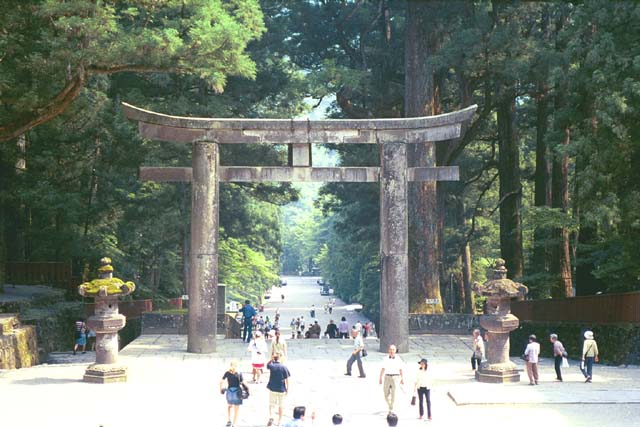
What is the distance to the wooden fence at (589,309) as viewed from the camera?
2492 cm

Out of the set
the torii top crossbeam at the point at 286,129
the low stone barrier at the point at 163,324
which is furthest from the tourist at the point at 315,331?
the torii top crossbeam at the point at 286,129

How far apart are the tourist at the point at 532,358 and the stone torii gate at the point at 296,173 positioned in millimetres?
5283

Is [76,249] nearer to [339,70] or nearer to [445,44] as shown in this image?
[339,70]

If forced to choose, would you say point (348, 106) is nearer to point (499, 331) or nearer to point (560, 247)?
point (560, 247)

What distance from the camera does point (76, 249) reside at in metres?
40.2

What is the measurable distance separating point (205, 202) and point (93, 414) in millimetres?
9289

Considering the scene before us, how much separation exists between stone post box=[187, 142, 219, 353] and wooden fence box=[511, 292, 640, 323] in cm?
1028

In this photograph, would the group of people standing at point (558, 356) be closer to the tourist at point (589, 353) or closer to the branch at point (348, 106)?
the tourist at point (589, 353)

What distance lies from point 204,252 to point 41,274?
1905 cm

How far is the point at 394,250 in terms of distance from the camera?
85.8ft

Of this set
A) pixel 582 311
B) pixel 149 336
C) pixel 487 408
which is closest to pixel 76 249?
pixel 149 336

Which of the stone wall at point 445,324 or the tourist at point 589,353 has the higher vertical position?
the stone wall at point 445,324

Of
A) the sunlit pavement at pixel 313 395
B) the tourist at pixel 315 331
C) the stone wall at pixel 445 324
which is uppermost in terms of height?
the stone wall at pixel 445 324

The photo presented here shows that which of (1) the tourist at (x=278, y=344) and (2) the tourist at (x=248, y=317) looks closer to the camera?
(1) the tourist at (x=278, y=344)
